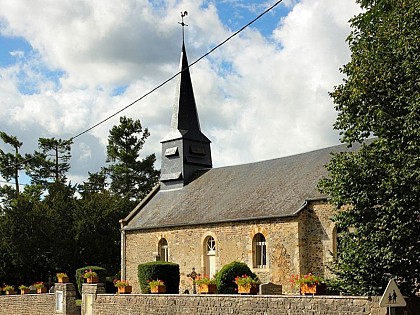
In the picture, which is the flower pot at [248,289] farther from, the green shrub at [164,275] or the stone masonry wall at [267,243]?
the green shrub at [164,275]

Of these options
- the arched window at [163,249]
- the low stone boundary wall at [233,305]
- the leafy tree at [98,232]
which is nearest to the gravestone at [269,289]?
the low stone boundary wall at [233,305]

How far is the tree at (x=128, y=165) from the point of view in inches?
2179

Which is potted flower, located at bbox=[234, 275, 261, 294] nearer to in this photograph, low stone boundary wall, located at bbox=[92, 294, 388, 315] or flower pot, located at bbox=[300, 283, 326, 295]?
low stone boundary wall, located at bbox=[92, 294, 388, 315]

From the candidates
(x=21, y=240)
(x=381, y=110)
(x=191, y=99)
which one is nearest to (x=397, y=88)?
(x=381, y=110)

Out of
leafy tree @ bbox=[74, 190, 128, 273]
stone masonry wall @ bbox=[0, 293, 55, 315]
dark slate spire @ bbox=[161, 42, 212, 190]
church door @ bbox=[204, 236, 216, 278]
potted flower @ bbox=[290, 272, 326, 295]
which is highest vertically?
dark slate spire @ bbox=[161, 42, 212, 190]

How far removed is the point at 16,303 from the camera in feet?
88.6

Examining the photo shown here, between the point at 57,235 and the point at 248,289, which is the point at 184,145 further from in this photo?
the point at 248,289

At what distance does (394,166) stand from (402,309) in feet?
10.5

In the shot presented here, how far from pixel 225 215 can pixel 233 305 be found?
10009mm

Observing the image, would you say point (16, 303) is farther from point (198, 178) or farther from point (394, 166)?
point (394, 166)

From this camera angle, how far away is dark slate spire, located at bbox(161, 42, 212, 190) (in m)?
33.6

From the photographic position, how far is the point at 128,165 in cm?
5578

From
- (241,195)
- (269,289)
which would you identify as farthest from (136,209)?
(269,289)

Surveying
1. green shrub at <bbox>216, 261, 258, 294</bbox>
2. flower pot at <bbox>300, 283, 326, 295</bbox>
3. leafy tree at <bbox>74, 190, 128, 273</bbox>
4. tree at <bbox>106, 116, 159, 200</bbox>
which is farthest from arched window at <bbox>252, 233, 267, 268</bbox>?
tree at <bbox>106, 116, 159, 200</bbox>
